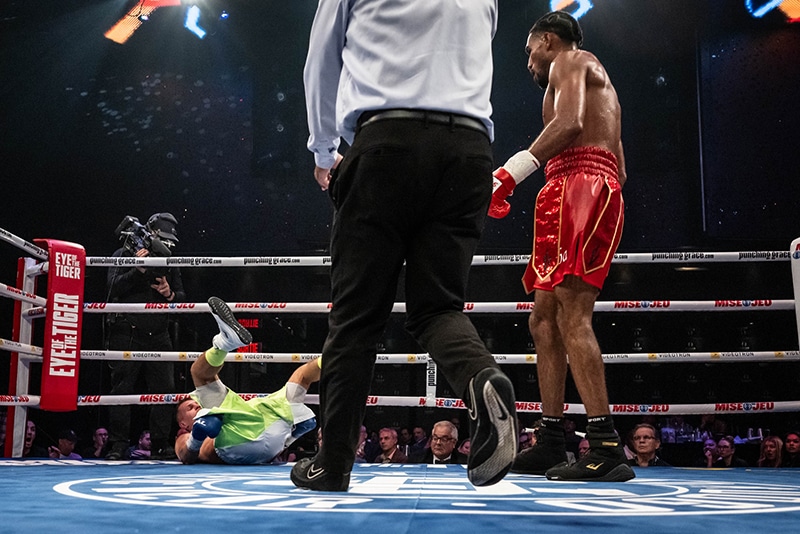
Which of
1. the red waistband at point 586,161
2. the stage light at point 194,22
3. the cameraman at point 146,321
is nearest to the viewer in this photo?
the red waistband at point 586,161

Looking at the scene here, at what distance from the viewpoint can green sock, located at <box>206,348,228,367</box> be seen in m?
2.81

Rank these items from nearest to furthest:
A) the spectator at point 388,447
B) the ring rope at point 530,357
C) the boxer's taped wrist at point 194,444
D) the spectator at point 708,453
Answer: the boxer's taped wrist at point 194,444, the ring rope at point 530,357, the spectator at point 388,447, the spectator at point 708,453

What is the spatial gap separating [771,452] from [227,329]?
3488 mm

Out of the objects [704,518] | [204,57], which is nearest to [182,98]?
[204,57]

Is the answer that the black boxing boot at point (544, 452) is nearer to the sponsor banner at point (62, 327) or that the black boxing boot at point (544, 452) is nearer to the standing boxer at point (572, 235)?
the standing boxer at point (572, 235)

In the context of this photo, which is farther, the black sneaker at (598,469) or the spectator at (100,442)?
the spectator at (100,442)

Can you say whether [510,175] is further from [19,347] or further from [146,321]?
[146,321]

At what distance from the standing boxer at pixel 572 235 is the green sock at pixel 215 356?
131 centimetres

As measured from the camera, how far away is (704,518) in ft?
3.14

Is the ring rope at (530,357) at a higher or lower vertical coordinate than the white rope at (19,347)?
lower

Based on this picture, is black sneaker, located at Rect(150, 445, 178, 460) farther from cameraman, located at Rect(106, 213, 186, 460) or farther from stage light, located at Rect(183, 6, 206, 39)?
stage light, located at Rect(183, 6, 206, 39)

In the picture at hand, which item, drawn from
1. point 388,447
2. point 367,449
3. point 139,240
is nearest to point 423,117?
point 139,240

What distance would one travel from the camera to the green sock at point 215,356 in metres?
2.81

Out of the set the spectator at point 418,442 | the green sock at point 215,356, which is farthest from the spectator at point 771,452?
the green sock at point 215,356
